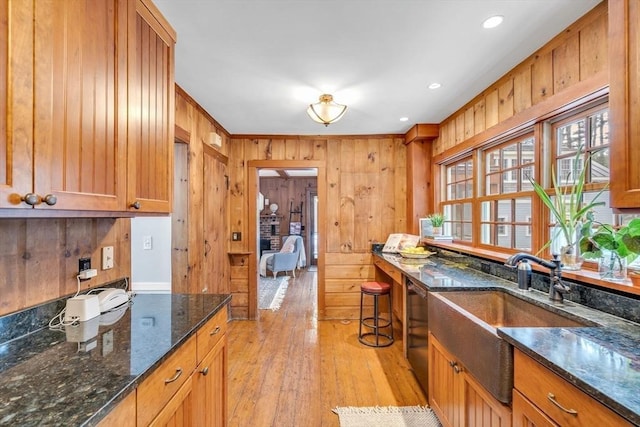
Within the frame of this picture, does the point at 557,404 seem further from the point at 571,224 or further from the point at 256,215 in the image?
the point at 256,215

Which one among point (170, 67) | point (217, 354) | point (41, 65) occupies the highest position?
point (170, 67)

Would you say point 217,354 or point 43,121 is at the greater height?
point 43,121

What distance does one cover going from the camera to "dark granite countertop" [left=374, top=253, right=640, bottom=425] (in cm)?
81

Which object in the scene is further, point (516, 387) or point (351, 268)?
point (351, 268)

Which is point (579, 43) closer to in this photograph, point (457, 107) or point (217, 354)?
point (457, 107)

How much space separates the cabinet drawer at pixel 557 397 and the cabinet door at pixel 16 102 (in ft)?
5.82

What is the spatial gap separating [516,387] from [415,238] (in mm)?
2504

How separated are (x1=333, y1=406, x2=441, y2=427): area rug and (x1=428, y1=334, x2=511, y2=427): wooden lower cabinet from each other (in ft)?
0.32

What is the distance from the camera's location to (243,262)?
3990 millimetres

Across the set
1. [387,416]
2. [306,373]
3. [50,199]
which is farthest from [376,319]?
[50,199]

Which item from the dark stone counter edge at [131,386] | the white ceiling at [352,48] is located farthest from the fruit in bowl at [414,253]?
the dark stone counter edge at [131,386]

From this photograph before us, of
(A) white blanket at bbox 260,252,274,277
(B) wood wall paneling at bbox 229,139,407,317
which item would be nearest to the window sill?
(B) wood wall paneling at bbox 229,139,407,317

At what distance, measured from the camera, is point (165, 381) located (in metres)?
1.08

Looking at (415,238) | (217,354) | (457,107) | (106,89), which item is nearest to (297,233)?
(415,238)
